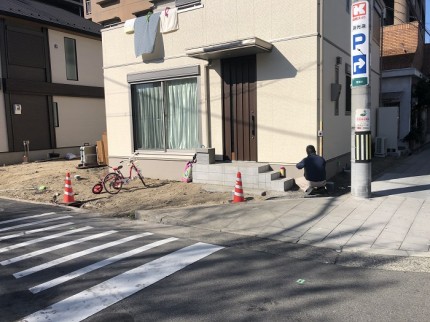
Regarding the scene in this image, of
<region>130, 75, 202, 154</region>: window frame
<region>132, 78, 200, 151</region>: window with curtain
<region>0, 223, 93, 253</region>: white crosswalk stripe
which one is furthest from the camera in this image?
<region>132, 78, 200, 151</region>: window with curtain

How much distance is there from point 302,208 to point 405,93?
1408cm

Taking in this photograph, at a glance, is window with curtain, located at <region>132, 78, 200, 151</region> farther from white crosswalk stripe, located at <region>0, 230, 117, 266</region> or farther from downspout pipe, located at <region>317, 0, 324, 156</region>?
white crosswalk stripe, located at <region>0, 230, 117, 266</region>

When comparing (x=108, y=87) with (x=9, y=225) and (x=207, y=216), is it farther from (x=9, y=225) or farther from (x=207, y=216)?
(x=207, y=216)

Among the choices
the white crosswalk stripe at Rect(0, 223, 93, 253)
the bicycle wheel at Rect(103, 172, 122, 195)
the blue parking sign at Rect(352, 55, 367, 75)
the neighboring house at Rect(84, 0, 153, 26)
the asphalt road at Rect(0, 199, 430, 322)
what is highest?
the neighboring house at Rect(84, 0, 153, 26)

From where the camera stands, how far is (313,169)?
834cm

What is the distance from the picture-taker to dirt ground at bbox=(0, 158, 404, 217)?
28.8 ft

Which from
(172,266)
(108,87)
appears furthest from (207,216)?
(108,87)

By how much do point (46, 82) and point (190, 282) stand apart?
57.2 feet

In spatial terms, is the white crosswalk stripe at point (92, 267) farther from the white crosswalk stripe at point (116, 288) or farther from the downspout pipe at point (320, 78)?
the downspout pipe at point (320, 78)

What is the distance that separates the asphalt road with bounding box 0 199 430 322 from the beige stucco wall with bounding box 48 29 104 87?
15.3 metres

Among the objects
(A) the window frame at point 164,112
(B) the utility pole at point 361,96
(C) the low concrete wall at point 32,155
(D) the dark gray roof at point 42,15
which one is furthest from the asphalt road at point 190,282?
(D) the dark gray roof at point 42,15

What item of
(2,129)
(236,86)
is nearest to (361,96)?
(236,86)

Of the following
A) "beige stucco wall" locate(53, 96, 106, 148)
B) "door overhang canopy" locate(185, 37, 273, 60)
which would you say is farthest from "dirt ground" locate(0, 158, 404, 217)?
"beige stucco wall" locate(53, 96, 106, 148)

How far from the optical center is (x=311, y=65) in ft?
29.2
